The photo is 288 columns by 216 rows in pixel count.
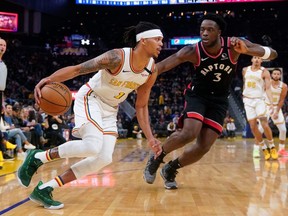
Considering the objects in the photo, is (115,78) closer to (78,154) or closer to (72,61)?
(78,154)

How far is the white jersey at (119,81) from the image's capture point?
3793 millimetres

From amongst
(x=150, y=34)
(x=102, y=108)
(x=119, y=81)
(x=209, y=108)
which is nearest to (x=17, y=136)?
(x=209, y=108)

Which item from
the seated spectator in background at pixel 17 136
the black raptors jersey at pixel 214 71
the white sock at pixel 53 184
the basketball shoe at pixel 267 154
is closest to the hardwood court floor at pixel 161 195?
the white sock at pixel 53 184

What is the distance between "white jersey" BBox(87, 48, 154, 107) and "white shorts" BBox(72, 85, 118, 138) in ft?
0.19

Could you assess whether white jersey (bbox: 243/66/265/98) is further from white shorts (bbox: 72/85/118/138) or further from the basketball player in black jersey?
white shorts (bbox: 72/85/118/138)

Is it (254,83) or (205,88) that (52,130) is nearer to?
(254,83)

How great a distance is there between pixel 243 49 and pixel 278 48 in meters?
28.1

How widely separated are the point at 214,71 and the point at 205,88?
0.78 ft

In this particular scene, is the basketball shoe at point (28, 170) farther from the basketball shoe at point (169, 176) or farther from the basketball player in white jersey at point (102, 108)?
the basketball shoe at point (169, 176)

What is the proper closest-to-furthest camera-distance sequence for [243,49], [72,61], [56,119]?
1. [243,49]
2. [56,119]
3. [72,61]

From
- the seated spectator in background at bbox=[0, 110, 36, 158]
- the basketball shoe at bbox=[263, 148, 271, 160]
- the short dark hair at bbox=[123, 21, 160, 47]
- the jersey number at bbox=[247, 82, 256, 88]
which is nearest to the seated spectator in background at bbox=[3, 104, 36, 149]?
the seated spectator in background at bbox=[0, 110, 36, 158]

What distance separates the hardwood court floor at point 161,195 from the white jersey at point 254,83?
229 centimetres

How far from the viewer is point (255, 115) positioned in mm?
8312

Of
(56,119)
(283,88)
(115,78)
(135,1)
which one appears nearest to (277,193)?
(115,78)
